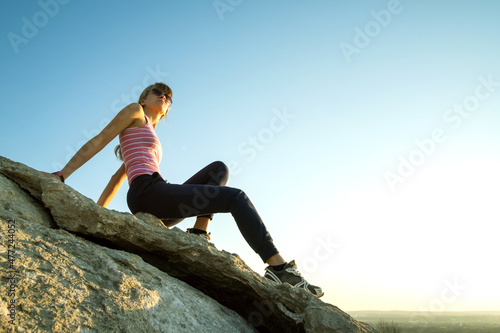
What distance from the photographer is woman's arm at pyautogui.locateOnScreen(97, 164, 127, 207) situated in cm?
473

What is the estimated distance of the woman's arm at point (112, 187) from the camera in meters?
4.73

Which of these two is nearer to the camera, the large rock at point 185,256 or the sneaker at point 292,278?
the large rock at point 185,256

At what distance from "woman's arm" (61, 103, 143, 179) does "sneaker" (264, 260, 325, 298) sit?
2.32 m

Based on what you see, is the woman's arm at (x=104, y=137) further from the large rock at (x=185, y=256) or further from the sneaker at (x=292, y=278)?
the sneaker at (x=292, y=278)

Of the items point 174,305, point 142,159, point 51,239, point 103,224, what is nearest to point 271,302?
point 174,305

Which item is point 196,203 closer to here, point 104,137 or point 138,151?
point 138,151

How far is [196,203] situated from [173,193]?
289 millimetres

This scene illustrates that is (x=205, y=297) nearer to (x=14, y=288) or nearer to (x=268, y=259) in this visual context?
(x=268, y=259)

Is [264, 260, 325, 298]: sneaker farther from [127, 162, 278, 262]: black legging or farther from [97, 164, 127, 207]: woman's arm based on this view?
[97, 164, 127, 207]: woman's arm

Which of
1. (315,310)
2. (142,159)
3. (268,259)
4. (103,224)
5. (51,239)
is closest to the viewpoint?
(51,239)

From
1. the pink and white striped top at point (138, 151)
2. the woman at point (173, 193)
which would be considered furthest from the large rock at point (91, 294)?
the pink and white striped top at point (138, 151)

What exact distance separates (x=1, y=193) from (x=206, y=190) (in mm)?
1913

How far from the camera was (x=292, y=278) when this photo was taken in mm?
3484

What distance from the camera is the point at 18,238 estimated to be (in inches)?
89.0
